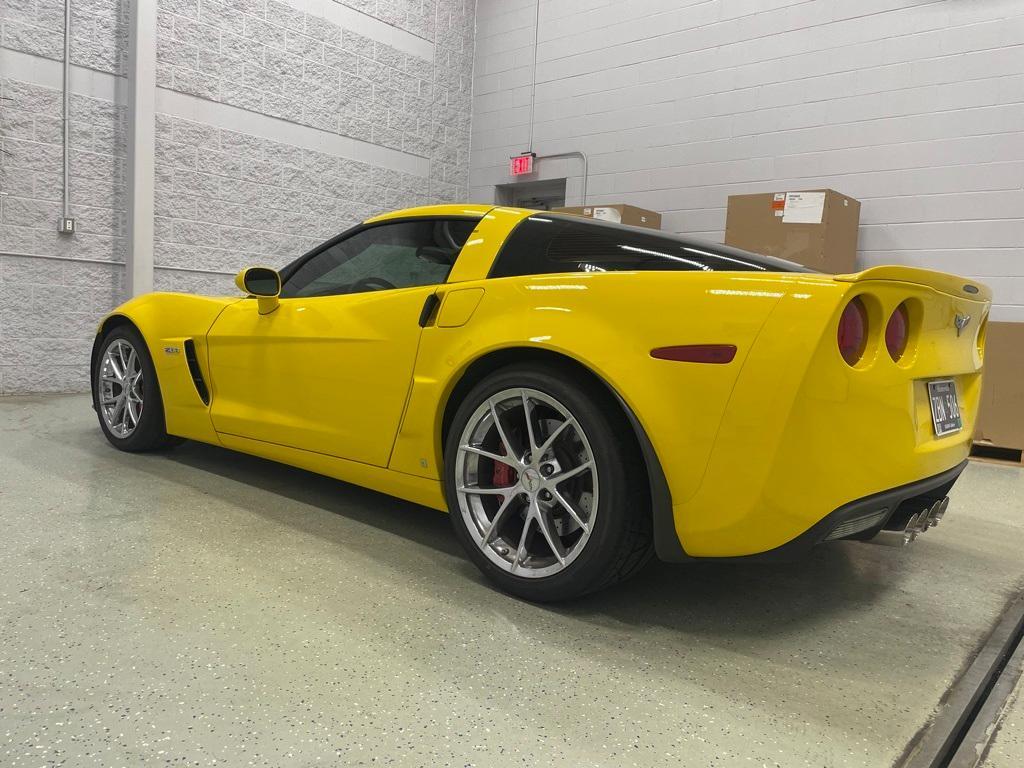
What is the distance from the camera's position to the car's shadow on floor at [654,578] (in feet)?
6.25

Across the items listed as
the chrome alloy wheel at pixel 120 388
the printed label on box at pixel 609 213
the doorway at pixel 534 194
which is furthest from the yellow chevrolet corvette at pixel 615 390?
the doorway at pixel 534 194

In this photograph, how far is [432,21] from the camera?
823 centimetres

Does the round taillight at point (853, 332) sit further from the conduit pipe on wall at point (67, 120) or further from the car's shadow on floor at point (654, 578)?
the conduit pipe on wall at point (67, 120)

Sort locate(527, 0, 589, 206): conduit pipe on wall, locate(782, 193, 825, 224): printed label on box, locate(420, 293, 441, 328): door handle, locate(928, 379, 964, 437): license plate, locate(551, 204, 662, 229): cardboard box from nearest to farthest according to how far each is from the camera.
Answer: locate(928, 379, 964, 437): license plate, locate(420, 293, 441, 328): door handle, locate(782, 193, 825, 224): printed label on box, locate(551, 204, 662, 229): cardboard box, locate(527, 0, 589, 206): conduit pipe on wall

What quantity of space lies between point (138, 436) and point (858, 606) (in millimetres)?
3150

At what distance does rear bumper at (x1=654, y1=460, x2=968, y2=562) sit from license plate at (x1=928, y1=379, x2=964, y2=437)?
125 mm

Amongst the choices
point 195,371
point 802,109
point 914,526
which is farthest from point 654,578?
Result: point 802,109

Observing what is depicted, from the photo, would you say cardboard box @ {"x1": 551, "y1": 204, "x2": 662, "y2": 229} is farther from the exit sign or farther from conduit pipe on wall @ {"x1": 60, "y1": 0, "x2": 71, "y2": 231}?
conduit pipe on wall @ {"x1": 60, "y1": 0, "x2": 71, "y2": 231}

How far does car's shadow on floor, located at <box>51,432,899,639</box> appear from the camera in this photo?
1904 mm

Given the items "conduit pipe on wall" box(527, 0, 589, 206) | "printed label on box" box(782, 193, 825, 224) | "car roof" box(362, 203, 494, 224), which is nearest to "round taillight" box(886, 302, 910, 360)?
"car roof" box(362, 203, 494, 224)

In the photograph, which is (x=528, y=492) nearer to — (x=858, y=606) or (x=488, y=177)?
(x=858, y=606)

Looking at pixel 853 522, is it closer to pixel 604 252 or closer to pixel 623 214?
pixel 604 252

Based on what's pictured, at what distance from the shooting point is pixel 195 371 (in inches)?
122

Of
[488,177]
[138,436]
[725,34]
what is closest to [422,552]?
[138,436]
